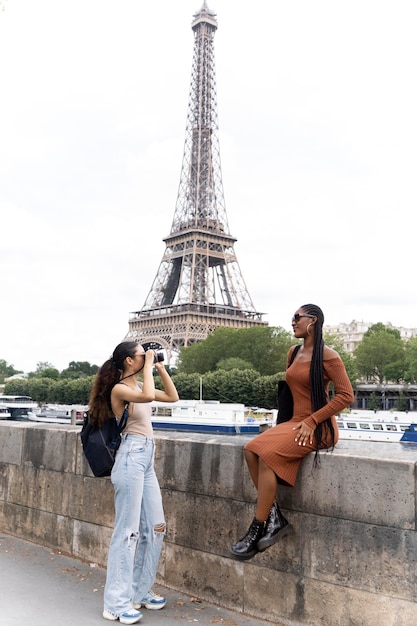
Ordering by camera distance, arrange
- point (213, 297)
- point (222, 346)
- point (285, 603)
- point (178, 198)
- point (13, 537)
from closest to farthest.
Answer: point (285, 603)
point (13, 537)
point (222, 346)
point (213, 297)
point (178, 198)

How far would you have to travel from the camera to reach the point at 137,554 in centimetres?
511

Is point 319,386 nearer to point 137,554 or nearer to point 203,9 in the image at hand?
point 137,554

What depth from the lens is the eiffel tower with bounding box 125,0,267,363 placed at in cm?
9312

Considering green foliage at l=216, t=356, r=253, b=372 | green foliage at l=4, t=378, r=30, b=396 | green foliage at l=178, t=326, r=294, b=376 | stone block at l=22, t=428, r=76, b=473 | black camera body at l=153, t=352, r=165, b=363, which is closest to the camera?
black camera body at l=153, t=352, r=165, b=363

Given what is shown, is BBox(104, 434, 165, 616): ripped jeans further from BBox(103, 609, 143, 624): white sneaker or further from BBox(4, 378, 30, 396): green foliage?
BBox(4, 378, 30, 396): green foliage

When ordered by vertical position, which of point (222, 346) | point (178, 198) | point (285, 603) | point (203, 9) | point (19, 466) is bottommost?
point (285, 603)

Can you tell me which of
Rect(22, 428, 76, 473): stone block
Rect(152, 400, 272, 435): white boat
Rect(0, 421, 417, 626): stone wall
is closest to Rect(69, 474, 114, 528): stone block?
Rect(0, 421, 417, 626): stone wall

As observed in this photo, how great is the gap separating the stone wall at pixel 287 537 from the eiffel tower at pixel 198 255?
8408 cm

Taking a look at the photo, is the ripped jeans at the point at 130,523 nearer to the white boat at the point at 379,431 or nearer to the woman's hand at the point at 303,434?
the woman's hand at the point at 303,434

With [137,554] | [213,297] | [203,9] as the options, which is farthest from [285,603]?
[203,9]

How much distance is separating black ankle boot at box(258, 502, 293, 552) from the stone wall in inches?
6.0

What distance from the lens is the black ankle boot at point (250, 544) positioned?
15.3 feet

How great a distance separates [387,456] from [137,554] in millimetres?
2065

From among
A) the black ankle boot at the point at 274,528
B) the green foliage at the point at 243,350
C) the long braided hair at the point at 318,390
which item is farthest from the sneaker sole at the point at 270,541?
the green foliage at the point at 243,350
